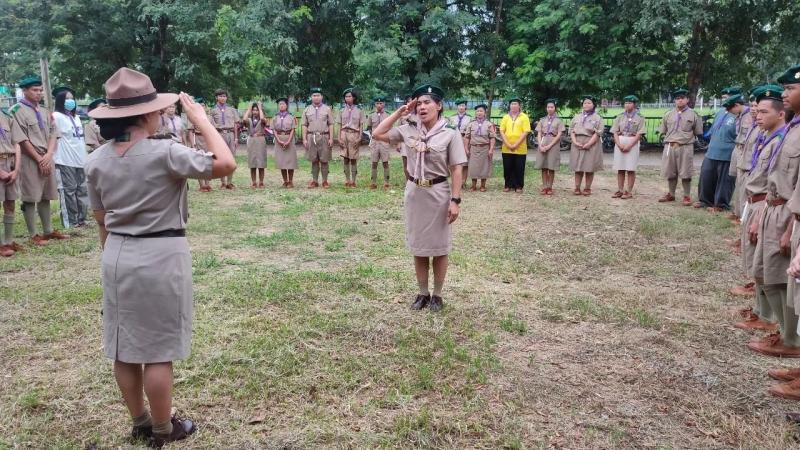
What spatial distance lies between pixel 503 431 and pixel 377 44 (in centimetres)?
1368

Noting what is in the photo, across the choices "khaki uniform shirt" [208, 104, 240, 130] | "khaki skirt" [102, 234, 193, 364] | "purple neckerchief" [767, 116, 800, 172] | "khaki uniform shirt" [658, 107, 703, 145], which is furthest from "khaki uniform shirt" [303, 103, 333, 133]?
"khaki skirt" [102, 234, 193, 364]

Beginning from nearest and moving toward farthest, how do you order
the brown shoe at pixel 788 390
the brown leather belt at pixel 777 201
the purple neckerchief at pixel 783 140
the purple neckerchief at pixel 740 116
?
the brown shoe at pixel 788 390 < the purple neckerchief at pixel 783 140 < the brown leather belt at pixel 777 201 < the purple neckerchief at pixel 740 116

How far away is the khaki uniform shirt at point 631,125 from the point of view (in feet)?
34.2

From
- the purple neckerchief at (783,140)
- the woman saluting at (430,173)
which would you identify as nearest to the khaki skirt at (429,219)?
the woman saluting at (430,173)

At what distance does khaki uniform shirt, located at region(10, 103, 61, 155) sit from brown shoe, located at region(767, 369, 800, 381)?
23.6 ft

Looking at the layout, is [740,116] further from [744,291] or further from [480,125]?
[480,125]

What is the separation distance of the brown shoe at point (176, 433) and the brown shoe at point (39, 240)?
16.1 ft

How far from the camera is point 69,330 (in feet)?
14.4

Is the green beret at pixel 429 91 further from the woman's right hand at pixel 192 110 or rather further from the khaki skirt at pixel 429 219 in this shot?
the woman's right hand at pixel 192 110

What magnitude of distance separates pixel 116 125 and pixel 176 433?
1546 millimetres

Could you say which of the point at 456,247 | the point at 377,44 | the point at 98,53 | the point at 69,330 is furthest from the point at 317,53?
the point at 69,330

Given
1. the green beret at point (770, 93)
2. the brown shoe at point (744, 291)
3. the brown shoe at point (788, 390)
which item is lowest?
the brown shoe at point (788, 390)

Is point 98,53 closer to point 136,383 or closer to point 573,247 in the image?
point 573,247

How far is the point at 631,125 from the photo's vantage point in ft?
34.4
